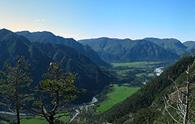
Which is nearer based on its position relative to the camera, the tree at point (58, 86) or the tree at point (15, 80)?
the tree at point (58, 86)

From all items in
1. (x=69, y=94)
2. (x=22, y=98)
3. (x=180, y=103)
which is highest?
(x=180, y=103)

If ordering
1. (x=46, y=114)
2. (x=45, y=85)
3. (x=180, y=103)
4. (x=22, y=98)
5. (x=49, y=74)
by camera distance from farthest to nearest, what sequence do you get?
(x=22, y=98)
(x=49, y=74)
(x=45, y=85)
(x=46, y=114)
(x=180, y=103)

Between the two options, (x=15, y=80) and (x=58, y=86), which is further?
(x=15, y=80)

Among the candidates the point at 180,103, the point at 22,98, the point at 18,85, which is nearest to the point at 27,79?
the point at 18,85

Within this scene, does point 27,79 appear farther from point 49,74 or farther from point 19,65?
point 49,74

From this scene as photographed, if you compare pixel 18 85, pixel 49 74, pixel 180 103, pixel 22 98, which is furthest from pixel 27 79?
pixel 180 103

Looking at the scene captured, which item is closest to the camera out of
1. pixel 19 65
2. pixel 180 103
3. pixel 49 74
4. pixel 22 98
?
pixel 180 103

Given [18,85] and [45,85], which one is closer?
[45,85]

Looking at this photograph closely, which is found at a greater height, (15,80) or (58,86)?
(58,86)

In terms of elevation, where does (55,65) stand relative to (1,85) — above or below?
above

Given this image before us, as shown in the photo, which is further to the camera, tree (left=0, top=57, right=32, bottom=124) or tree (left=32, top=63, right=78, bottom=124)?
tree (left=0, top=57, right=32, bottom=124)
